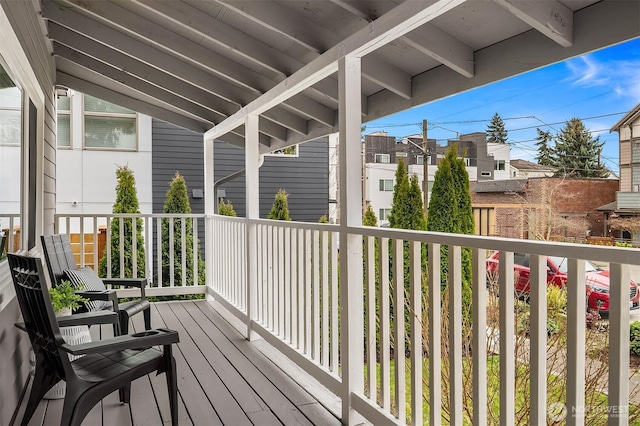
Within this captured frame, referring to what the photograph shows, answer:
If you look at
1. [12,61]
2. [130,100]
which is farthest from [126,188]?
[12,61]

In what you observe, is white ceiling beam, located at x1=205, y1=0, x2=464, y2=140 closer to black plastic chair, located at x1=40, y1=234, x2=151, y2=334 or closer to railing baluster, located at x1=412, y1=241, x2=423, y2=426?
railing baluster, located at x1=412, y1=241, x2=423, y2=426

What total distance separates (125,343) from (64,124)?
832 centimetres

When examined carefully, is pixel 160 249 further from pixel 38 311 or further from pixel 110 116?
pixel 110 116

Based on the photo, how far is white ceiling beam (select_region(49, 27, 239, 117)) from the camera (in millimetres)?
4781

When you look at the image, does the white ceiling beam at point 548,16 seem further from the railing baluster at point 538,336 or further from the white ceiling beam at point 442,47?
the railing baluster at point 538,336

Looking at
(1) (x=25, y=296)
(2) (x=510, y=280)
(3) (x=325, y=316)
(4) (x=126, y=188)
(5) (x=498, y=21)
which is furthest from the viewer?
(4) (x=126, y=188)

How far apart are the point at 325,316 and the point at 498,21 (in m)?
1.98

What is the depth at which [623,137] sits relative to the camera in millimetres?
1879

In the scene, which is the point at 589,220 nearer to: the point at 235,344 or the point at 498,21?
the point at 498,21

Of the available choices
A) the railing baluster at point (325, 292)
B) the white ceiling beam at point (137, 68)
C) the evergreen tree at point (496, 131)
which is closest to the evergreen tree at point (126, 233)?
the white ceiling beam at point (137, 68)

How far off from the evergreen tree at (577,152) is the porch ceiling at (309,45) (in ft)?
1.39

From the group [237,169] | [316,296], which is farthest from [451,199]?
[237,169]

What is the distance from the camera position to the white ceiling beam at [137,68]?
4.78 meters

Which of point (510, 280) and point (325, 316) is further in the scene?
point (325, 316)
